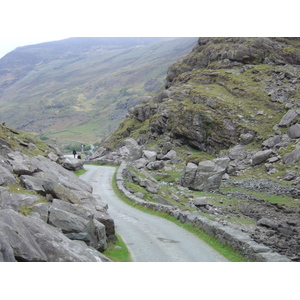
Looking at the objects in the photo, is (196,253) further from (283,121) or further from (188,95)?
(188,95)

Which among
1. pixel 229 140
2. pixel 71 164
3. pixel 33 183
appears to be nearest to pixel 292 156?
pixel 229 140

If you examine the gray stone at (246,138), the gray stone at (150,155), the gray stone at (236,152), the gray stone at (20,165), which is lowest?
the gray stone at (150,155)

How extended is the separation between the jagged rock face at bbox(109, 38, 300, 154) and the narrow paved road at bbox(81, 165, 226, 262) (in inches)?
1202

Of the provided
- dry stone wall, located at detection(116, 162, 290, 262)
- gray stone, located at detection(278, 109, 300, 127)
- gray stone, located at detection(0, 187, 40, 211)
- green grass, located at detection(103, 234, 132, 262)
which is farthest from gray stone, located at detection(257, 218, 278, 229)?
gray stone, located at detection(278, 109, 300, 127)

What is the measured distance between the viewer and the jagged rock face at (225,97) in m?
51.8

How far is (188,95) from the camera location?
62.1 meters

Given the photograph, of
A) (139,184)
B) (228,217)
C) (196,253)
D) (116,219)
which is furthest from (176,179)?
(196,253)

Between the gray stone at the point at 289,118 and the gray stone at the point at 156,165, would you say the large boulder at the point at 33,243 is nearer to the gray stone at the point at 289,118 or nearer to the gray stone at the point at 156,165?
the gray stone at the point at 156,165

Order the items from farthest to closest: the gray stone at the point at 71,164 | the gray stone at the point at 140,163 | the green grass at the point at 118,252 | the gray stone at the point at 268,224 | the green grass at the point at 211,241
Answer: the gray stone at the point at 140,163, the gray stone at the point at 71,164, the gray stone at the point at 268,224, the green grass at the point at 211,241, the green grass at the point at 118,252

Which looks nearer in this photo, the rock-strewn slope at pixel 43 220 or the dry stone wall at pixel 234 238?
the rock-strewn slope at pixel 43 220


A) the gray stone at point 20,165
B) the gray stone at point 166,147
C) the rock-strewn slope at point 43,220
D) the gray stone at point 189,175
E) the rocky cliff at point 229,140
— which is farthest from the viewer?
the gray stone at point 166,147

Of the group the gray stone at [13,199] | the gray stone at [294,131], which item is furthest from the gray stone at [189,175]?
the gray stone at [13,199]

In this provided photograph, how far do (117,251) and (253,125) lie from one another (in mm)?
39962

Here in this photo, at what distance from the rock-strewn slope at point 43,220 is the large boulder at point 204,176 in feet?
58.1
